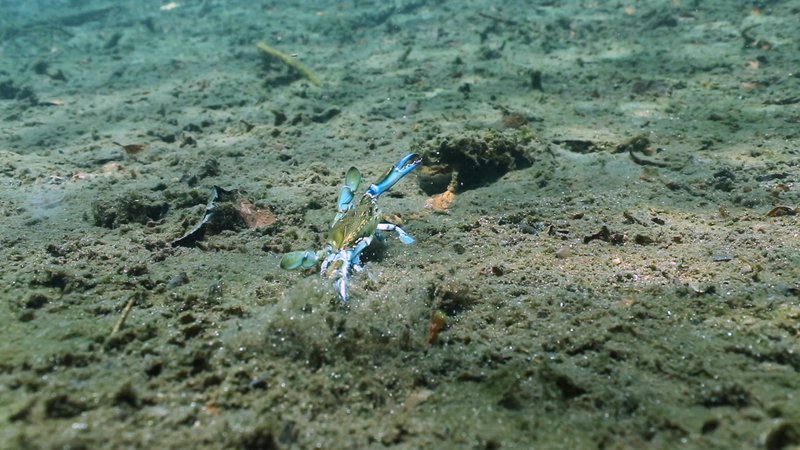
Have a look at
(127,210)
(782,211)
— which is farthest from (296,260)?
(782,211)

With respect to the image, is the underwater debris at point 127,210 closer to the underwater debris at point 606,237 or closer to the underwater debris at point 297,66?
the underwater debris at point 606,237

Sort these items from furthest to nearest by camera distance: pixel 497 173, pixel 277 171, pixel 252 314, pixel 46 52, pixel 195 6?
pixel 195 6 < pixel 46 52 < pixel 277 171 < pixel 497 173 < pixel 252 314

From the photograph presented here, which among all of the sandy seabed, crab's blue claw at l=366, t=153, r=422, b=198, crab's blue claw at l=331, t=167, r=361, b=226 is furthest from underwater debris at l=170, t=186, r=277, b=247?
crab's blue claw at l=366, t=153, r=422, b=198

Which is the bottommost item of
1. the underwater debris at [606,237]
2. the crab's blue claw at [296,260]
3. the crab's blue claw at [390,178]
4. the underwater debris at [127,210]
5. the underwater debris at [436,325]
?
the underwater debris at [127,210]

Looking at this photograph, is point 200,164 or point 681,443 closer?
point 681,443

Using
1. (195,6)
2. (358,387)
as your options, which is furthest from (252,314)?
(195,6)

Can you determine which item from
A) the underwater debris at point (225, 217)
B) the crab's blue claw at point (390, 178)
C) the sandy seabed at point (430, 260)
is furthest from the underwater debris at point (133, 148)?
the crab's blue claw at point (390, 178)

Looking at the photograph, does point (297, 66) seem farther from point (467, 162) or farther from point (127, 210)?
point (127, 210)

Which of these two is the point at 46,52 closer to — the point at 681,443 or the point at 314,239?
the point at 314,239

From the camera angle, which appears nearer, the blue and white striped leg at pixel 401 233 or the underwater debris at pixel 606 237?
the blue and white striped leg at pixel 401 233
